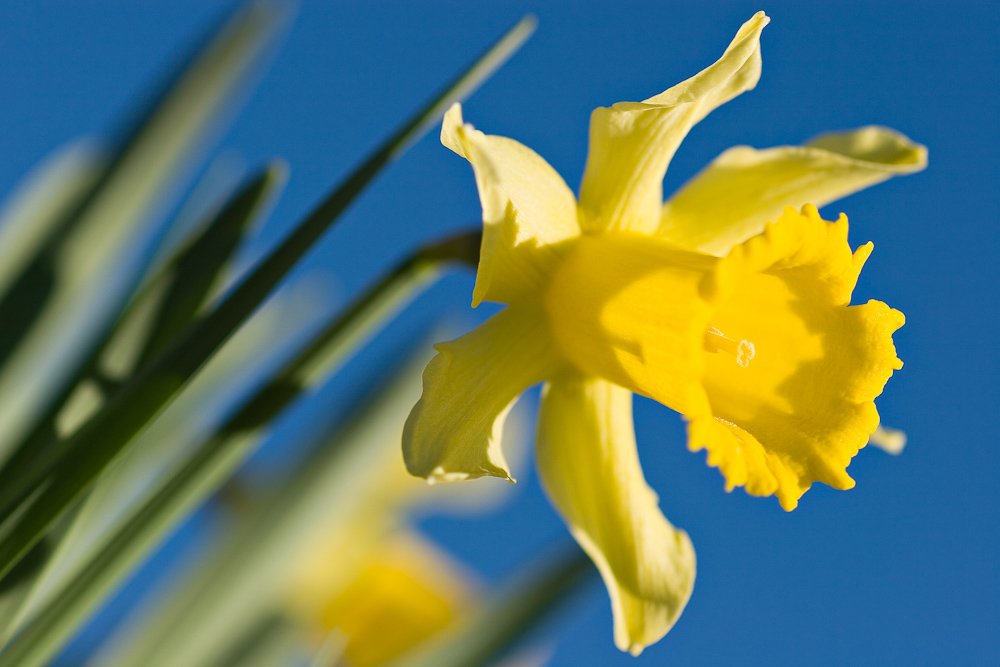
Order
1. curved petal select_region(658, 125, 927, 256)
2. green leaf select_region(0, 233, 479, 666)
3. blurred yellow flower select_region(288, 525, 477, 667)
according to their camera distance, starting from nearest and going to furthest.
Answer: green leaf select_region(0, 233, 479, 666), curved petal select_region(658, 125, 927, 256), blurred yellow flower select_region(288, 525, 477, 667)

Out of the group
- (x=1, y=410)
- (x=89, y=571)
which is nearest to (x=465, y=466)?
(x=89, y=571)

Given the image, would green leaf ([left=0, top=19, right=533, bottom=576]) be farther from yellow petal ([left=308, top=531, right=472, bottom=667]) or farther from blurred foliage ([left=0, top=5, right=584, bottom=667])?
yellow petal ([left=308, top=531, right=472, bottom=667])

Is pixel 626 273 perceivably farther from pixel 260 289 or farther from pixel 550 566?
pixel 550 566

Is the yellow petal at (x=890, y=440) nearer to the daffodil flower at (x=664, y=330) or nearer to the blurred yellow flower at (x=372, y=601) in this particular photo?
the daffodil flower at (x=664, y=330)

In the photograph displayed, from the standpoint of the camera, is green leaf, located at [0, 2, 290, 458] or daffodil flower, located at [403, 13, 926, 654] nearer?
daffodil flower, located at [403, 13, 926, 654]

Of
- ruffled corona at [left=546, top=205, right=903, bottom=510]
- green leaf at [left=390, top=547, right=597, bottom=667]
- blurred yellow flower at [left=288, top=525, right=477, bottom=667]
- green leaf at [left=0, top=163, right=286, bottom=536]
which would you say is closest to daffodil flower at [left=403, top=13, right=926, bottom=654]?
ruffled corona at [left=546, top=205, right=903, bottom=510]

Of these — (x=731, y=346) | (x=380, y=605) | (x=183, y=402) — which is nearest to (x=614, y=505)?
(x=731, y=346)
